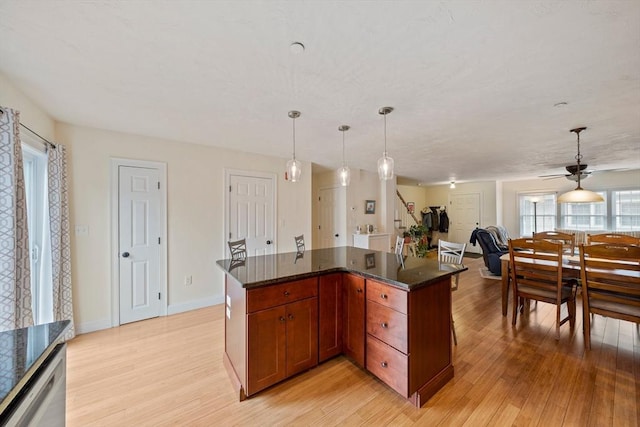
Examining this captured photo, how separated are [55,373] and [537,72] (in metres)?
3.15

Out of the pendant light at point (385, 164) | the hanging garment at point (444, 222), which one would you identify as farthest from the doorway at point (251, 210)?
the hanging garment at point (444, 222)

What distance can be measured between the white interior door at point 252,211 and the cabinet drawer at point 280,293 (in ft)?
7.43

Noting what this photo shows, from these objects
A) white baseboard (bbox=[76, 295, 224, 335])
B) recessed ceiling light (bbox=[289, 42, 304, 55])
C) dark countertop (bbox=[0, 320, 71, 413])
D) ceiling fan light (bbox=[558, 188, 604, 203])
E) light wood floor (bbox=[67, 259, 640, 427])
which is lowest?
light wood floor (bbox=[67, 259, 640, 427])

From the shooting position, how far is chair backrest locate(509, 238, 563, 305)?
2627mm

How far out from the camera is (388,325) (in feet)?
6.04

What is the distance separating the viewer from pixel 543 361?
88.6 inches

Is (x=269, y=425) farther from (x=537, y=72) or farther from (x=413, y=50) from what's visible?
(x=537, y=72)

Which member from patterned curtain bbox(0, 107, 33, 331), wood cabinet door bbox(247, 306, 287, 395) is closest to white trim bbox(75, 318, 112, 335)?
patterned curtain bbox(0, 107, 33, 331)

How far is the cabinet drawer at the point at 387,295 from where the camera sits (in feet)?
5.70

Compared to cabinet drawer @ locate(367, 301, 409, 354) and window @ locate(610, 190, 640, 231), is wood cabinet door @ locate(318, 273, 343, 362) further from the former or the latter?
window @ locate(610, 190, 640, 231)

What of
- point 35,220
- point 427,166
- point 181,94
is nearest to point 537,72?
point 181,94

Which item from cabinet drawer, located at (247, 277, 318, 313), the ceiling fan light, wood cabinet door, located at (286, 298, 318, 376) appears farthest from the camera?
the ceiling fan light

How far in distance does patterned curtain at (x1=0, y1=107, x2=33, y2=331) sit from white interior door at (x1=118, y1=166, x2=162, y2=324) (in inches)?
51.2

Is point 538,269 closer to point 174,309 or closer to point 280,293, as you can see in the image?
point 280,293
